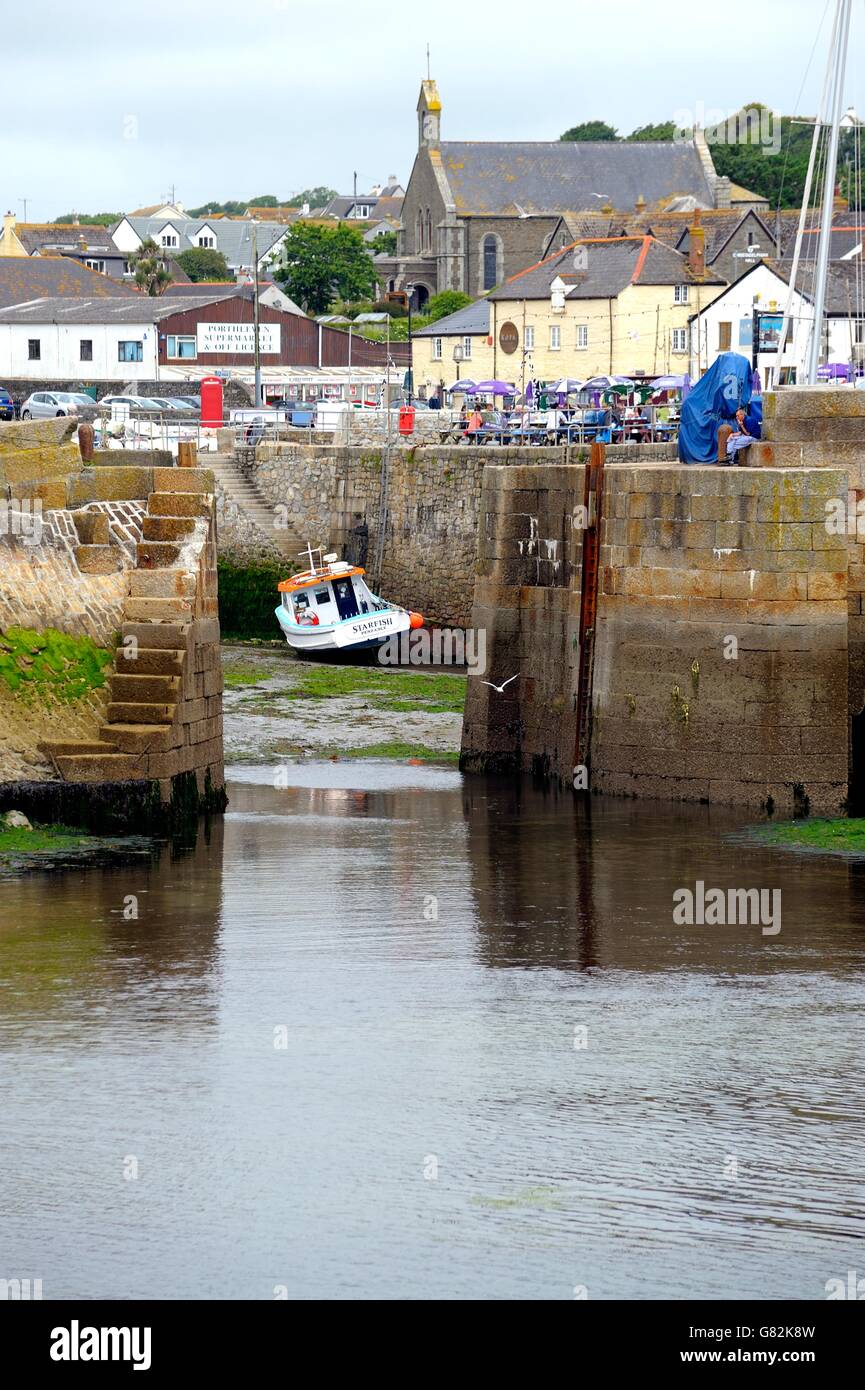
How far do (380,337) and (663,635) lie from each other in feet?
243

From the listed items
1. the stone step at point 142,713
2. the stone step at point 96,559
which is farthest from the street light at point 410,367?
the stone step at point 142,713

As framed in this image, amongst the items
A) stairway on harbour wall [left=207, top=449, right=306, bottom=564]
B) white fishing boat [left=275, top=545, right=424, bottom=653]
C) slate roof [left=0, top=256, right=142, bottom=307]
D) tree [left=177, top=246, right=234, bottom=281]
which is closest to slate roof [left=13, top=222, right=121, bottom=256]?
tree [left=177, top=246, right=234, bottom=281]

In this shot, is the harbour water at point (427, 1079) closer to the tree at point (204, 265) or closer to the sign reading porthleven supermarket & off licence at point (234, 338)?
the sign reading porthleven supermarket & off licence at point (234, 338)

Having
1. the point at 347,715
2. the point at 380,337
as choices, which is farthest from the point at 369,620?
the point at 380,337

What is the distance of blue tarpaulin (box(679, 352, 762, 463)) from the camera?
23.7 meters

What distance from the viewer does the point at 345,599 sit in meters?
39.4

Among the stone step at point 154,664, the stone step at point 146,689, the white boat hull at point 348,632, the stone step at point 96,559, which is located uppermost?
the stone step at point 96,559

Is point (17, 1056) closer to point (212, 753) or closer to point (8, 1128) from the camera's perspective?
point (8, 1128)

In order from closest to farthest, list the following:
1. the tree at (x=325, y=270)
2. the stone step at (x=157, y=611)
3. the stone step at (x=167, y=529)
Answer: the stone step at (x=157, y=611) < the stone step at (x=167, y=529) < the tree at (x=325, y=270)

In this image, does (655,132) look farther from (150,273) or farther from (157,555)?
(157,555)

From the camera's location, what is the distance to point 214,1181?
11.3 m

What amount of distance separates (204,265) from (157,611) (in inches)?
4590

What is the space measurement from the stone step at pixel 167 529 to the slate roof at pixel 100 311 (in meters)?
57.2

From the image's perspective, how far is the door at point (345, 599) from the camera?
129 ft
